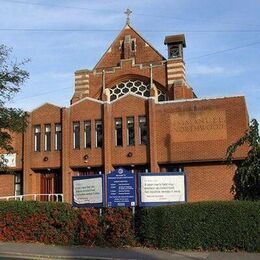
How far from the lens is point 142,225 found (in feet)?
59.5

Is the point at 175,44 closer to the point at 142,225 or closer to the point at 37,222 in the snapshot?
the point at 37,222

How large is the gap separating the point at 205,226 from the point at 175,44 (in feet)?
104

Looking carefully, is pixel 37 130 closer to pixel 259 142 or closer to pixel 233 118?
pixel 233 118

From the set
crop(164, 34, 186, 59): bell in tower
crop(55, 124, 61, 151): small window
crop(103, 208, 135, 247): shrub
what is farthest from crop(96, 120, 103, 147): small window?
crop(103, 208, 135, 247): shrub

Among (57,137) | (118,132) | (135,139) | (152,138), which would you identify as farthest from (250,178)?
(57,137)

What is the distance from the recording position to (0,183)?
4128 cm

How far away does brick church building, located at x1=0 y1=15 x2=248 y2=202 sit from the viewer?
36.0 metres

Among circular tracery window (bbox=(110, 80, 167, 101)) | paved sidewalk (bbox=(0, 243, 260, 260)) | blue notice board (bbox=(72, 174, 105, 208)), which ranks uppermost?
circular tracery window (bbox=(110, 80, 167, 101))

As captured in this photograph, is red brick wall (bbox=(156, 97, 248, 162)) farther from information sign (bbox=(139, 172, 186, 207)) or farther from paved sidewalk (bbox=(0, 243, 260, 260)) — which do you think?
paved sidewalk (bbox=(0, 243, 260, 260))

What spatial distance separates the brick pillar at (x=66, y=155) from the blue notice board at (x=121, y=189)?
1920 cm

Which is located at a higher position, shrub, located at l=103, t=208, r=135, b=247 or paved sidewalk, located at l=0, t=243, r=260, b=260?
shrub, located at l=103, t=208, r=135, b=247

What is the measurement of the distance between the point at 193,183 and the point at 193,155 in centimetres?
198

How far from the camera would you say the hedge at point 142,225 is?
16.8 meters

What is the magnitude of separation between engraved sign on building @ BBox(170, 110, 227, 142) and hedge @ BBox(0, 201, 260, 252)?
58.2 ft
